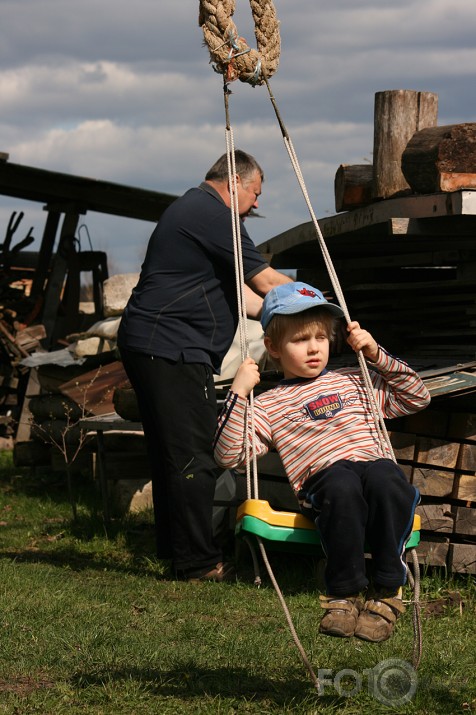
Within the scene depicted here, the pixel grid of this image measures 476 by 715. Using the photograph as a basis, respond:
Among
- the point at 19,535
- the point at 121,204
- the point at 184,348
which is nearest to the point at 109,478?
the point at 19,535

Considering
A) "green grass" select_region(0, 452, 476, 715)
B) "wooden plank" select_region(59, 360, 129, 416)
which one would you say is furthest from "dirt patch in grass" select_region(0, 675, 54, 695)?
"wooden plank" select_region(59, 360, 129, 416)

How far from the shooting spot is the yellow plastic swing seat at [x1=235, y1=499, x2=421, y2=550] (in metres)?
3.82

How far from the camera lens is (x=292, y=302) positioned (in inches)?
166

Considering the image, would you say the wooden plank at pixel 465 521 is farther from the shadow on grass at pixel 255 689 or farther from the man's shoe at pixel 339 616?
the man's shoe at pixel 339 616

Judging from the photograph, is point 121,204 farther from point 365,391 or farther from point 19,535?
point 365,391

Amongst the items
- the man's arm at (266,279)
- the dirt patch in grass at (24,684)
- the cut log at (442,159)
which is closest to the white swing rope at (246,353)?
the dirt patch in grass at (24,684)

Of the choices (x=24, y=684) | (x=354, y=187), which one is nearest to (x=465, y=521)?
(x=354, y=187)

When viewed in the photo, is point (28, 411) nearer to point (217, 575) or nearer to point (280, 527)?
point (217, 575)

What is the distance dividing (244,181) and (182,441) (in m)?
1.62

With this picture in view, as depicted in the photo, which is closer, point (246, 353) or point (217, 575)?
point (246, 353)

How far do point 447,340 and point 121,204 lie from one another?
345 inches

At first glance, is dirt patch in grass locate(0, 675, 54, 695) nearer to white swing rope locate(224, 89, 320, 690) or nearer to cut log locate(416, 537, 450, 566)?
white swing rope locate(224, 89, 320, 690)

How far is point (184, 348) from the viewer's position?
642cm

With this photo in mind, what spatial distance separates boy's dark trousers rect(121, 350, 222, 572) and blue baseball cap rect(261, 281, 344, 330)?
214 cm
